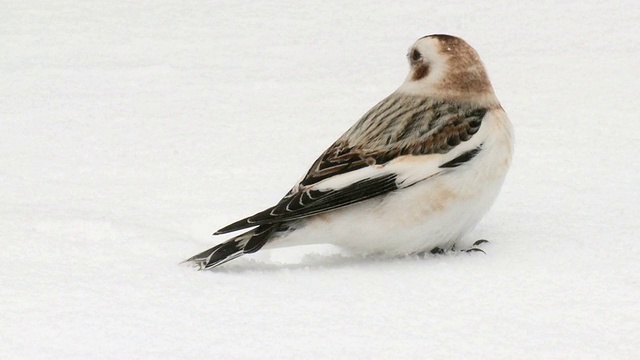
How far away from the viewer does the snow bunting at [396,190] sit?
4062 mm

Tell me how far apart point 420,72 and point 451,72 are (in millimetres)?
129

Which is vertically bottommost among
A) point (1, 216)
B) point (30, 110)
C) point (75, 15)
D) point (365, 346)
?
point (365, 346)

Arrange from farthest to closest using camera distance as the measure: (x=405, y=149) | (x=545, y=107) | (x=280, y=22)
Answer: (x=280, y=22) → (x=545, y=107) → (x=405, y=149)

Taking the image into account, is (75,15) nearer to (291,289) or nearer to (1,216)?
(1,216)

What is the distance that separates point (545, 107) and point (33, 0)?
4.14 m

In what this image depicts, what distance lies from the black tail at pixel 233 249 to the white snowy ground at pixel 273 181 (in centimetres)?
5

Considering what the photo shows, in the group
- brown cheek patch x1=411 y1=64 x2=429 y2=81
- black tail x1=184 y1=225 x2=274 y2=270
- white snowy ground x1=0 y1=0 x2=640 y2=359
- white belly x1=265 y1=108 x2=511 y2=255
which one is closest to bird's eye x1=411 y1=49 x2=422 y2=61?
brown cheek patch x1=411 y1=64 x2=429 y2=81

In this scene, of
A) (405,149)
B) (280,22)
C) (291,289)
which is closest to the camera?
(291,289)

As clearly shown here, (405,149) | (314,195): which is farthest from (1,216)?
(405,149)

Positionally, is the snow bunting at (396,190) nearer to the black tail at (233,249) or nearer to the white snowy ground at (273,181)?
the black tail at (233,249)

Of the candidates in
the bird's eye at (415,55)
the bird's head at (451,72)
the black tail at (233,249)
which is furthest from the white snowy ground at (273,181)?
the bird's eye at (415,55)

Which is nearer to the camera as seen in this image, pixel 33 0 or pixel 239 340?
pixel 239 340

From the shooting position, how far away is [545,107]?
21.2ft

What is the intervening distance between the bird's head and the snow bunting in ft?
0.25
